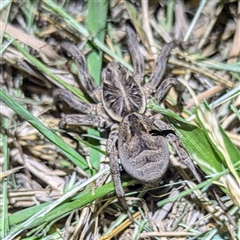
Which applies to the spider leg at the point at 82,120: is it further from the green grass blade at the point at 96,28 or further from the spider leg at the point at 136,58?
the spider leg at the point at 136,58

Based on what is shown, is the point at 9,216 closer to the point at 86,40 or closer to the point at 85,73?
the point at 85,73

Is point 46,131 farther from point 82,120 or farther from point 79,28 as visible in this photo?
point 79,28

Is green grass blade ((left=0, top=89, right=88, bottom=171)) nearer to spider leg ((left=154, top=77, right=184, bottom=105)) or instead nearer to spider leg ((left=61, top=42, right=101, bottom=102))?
spider leg ((left=61, top=42, right=101, bottom=102))

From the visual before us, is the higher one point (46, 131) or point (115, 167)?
point (46, 131)

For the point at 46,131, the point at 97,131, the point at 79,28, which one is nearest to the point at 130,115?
the point at 97,131

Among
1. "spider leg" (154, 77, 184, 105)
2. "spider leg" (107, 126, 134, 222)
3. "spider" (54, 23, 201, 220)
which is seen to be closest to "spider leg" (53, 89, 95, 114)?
"spider" (54, 23, 201, 220)

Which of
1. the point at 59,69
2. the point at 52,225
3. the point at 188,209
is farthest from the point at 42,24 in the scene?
the point at 188,209
